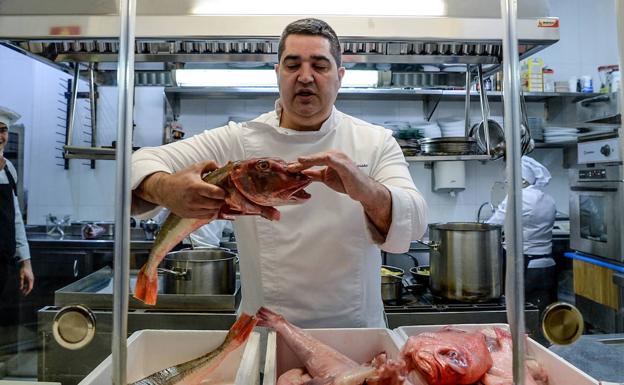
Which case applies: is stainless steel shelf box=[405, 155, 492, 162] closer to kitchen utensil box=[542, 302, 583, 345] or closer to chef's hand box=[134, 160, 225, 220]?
kitchen utensil box=[542, 302, 583, 345]

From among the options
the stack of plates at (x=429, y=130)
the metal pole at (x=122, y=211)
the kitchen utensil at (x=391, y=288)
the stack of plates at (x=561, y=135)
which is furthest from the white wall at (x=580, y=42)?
the metal pole at (x=122, y=211)

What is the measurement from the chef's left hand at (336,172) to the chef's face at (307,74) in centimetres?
53

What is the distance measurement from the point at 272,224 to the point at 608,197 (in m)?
3.77

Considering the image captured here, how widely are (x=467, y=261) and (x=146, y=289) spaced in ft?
5.63

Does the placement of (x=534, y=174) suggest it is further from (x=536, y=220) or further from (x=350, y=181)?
(x=350, y=181)

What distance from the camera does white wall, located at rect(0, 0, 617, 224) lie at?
18.0ft

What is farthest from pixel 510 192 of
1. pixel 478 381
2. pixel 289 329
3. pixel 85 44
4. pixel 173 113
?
pixel 173 113

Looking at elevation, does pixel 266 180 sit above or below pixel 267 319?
above

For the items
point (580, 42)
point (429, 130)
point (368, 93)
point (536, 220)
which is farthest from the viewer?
point (580, 42)

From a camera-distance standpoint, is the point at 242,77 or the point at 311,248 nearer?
the point at 311,248

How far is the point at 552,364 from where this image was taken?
117cm

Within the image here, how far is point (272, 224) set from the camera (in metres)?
1.72

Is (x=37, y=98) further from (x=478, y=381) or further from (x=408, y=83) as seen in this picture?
(x=478, y=381)

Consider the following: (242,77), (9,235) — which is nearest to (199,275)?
(242,77)
